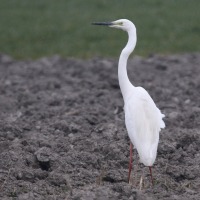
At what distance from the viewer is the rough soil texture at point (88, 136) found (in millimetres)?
7293

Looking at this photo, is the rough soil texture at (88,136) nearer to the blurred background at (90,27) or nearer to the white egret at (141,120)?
the white egret at (141,120)

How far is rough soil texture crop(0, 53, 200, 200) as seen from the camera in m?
7.29

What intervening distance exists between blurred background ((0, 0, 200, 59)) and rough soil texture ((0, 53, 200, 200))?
4064 millimetres

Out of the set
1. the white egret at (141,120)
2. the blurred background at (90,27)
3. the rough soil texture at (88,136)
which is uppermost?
the white egret at (141,120)

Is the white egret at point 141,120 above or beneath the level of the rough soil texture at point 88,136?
above

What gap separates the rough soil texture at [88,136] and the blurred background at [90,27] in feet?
13.3

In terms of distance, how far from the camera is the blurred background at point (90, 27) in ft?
64.6

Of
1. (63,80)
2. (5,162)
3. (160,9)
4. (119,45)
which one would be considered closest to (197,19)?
(160,9)

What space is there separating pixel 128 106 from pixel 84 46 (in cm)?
1225

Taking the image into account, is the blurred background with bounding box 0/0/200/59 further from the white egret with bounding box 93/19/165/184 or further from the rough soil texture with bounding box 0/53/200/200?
the white egret with bounding box 93/19/165/184

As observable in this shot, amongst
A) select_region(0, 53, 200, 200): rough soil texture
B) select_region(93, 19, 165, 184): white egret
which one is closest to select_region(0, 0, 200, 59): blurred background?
select_region(0, 53, 200, 200): rough soil texture

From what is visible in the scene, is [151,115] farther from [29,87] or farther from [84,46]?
[84,46]

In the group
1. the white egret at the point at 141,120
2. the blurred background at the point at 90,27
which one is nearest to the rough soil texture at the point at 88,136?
the white egret at the point at 141,120

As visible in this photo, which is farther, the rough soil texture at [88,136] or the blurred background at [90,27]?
the blurred background at [90,27]
